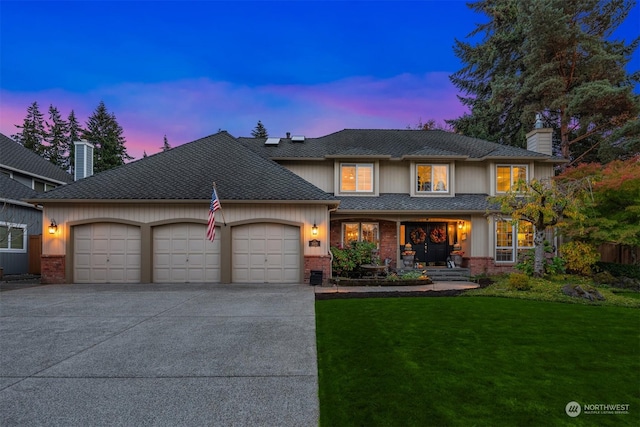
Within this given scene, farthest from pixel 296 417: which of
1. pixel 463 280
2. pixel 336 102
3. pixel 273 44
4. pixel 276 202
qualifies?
pixel 336 102

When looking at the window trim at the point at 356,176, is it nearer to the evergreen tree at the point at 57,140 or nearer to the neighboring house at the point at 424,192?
the neighboring house at the point at 424,192

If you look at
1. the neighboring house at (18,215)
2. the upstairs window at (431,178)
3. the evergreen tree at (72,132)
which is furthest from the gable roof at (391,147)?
the evergreen tree at (72,132)

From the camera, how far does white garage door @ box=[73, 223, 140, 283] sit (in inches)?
508

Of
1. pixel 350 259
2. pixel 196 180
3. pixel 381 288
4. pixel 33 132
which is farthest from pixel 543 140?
pixel 33 132

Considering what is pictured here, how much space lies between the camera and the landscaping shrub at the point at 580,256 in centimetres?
1302

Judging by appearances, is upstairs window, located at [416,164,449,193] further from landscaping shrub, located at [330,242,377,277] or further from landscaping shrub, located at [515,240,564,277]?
landscaping shrub, located at [515,240,564,277]

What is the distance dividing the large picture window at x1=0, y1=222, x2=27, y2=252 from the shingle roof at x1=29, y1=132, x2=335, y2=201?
5.05 metres

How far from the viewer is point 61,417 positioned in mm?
3332

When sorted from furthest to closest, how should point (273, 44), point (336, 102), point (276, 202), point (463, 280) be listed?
point (336, 102) < point (273, 44) < point (463, 280) < point (276, 202)

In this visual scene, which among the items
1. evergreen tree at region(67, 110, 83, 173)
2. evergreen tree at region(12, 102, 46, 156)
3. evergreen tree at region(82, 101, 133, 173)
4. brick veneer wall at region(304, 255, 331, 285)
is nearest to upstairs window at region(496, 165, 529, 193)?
brick veneer wall at region(304, 255, 331, 285)

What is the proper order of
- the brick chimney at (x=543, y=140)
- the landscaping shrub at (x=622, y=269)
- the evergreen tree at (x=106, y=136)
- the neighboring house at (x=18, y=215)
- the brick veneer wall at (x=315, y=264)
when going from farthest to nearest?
1. the evergreen tree at (x=106, y=136)
2. the brick chimney at (x=543, y=140)
3. the neighboring house at (x=18, y=215)
4. the landscaping shrub at (x=622, y=269)
5. the brick veneer wall at (x=315, y=264)

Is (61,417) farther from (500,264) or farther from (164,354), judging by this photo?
(500,264)

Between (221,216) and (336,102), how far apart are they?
75.5ft

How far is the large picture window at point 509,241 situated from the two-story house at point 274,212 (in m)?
0.05
